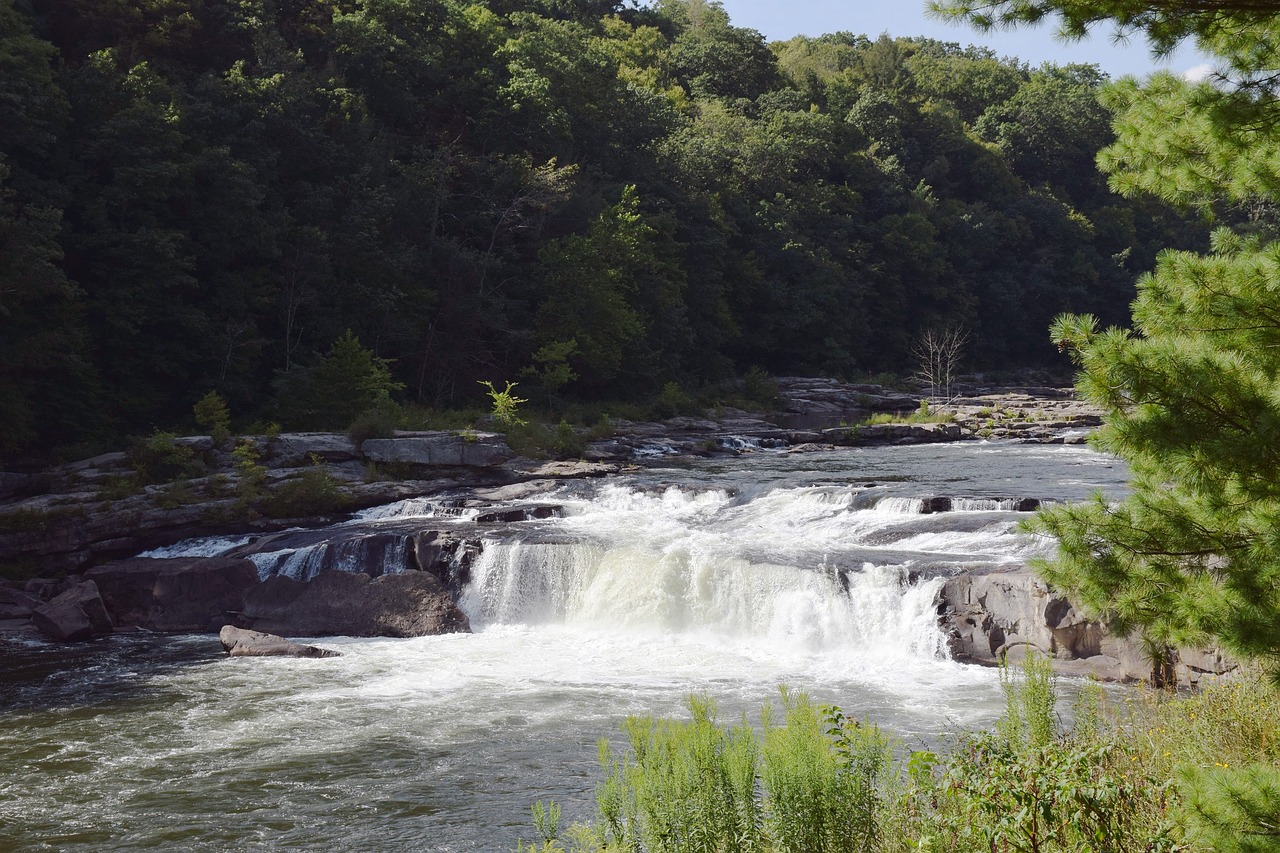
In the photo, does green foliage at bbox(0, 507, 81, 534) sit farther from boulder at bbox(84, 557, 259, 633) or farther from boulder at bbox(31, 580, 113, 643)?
boulder at bbox(31, 580, 113, 643)

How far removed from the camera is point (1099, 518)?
5.94 m

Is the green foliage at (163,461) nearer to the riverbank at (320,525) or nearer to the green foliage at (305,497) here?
the riverbank at (320,525)

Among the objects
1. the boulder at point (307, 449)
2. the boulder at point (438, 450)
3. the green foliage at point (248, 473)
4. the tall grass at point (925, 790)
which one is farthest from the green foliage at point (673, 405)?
the tall grass at point (925, 790)

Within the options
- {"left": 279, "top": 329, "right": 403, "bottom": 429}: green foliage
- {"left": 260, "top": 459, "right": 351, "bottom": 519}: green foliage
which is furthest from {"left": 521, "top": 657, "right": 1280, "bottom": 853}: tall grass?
{"left": 279, "top": 329, "right": 403, "bottom": 429}: green foliage

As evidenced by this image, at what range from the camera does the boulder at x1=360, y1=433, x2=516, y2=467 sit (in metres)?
23.9

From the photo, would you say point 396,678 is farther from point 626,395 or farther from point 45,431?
point 626,395

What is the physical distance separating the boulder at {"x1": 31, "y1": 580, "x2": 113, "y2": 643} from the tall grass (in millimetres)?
12697

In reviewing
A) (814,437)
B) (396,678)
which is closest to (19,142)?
(396,678)

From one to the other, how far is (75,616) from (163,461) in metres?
6.08

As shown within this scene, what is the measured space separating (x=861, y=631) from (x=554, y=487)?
10.1 metres

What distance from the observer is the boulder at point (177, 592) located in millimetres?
16859

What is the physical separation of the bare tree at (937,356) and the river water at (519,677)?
85.4 ft

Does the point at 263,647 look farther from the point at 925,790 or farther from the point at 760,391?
the point at 760,391

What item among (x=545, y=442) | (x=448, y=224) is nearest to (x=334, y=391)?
(x=545, y=442)
